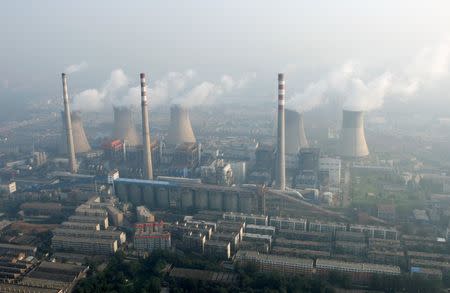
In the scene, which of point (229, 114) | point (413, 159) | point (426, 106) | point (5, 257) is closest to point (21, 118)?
point (229, 114)

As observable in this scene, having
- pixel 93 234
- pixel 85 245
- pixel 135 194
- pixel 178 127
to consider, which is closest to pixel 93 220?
pixel 93 234

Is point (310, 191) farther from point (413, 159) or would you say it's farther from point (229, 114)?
point (229, 114)

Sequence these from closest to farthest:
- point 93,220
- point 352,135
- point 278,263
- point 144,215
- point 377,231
Answer: point 278,263, point 377,231, point 93,220, point 144,215, point 352,135

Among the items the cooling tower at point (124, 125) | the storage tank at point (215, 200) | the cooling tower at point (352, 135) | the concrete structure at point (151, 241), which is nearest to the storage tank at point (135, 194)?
the storage tank at point (215, 200)

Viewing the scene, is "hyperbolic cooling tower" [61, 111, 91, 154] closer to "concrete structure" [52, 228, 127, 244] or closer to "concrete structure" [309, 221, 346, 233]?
"concrete structure" [52, 228, 127, 244]

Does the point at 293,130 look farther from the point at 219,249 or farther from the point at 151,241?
the point at 151,241

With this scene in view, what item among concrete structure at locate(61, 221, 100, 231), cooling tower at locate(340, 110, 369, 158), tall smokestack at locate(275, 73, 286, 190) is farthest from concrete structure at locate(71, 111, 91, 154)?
cooling tower at locate(340, 110, 369, 158)

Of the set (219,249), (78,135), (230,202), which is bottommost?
(219,249)
